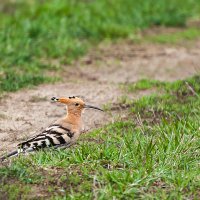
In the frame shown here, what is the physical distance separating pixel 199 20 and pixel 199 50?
1866 mm

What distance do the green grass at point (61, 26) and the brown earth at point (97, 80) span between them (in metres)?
0.24

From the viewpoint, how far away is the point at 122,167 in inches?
224

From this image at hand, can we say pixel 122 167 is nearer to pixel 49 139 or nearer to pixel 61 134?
pixel 49 139

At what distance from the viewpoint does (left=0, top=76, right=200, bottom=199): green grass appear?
5.22 m

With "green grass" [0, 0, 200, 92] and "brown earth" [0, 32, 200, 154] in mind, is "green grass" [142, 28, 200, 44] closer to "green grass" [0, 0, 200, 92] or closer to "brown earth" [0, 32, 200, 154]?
"brown earth" [0, 32, 200, 154]

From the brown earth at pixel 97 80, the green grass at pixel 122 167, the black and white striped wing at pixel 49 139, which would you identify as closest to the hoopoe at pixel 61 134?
the black and white striped wing at pixel 49 139

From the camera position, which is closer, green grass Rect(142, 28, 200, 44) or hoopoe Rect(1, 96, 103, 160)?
hoopoe Rect(1, 96, 103, 160)

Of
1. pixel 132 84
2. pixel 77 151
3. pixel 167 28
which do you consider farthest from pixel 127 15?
pixel 77 151

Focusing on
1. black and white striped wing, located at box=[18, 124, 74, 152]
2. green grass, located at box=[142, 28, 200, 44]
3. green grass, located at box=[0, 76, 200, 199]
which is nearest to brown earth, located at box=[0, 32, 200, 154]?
green grass, located at box=[142, 28, 200, 44]

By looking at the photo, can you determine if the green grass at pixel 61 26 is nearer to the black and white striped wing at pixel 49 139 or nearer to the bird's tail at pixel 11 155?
the black and white striped wing at pixel 49 139

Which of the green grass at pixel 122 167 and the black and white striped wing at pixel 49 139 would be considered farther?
the black and white striped wing at pixel 49 139

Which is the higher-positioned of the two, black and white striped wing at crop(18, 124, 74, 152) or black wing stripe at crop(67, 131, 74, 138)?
black and white striped wing at crop(18, 124, 74, 152)

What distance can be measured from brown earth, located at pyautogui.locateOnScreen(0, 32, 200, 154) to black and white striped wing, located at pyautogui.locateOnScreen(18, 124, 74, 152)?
48 cm

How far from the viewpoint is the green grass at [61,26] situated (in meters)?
9.78
